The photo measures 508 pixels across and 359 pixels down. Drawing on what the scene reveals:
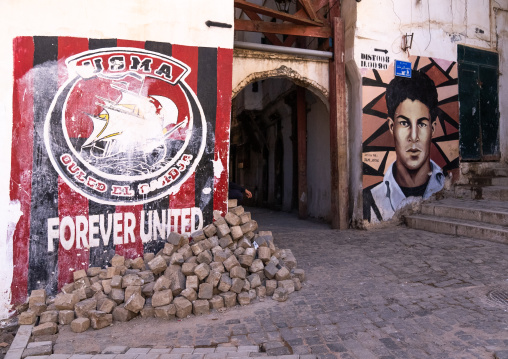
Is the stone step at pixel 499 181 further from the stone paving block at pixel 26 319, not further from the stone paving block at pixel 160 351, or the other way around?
the stone paving block at pixel 26 319

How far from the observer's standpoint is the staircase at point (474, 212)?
5863mm

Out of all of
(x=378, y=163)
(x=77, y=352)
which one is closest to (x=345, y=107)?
(x=378, y=163)

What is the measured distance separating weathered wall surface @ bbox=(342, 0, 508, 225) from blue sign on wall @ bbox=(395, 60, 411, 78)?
11 cm

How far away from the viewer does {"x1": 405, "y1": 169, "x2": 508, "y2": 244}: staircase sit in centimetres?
586

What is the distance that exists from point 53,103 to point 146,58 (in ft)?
4.52

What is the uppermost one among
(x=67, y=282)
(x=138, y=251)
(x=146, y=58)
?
(x=146, y=58)

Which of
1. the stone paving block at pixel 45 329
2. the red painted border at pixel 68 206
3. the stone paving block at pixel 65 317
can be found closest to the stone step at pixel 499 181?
the red painted border at pixel 68 206

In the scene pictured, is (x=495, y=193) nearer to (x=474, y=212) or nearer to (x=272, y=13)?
(x=474, y=212)

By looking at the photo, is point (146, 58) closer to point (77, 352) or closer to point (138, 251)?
point (138, 251)

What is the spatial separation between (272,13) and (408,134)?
3869mm

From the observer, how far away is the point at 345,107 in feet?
25.0

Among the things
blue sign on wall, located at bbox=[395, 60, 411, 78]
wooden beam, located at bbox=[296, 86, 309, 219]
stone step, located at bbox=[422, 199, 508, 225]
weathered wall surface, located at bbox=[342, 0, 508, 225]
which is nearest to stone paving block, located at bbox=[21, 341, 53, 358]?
weathered wall surface, located at bbox=[342, 0, 508, 225]

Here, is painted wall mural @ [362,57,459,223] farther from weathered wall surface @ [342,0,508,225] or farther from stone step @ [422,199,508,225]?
stone step @ [422,199,508,225]

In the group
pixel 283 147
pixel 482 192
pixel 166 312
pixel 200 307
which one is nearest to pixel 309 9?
pixel 482 192
